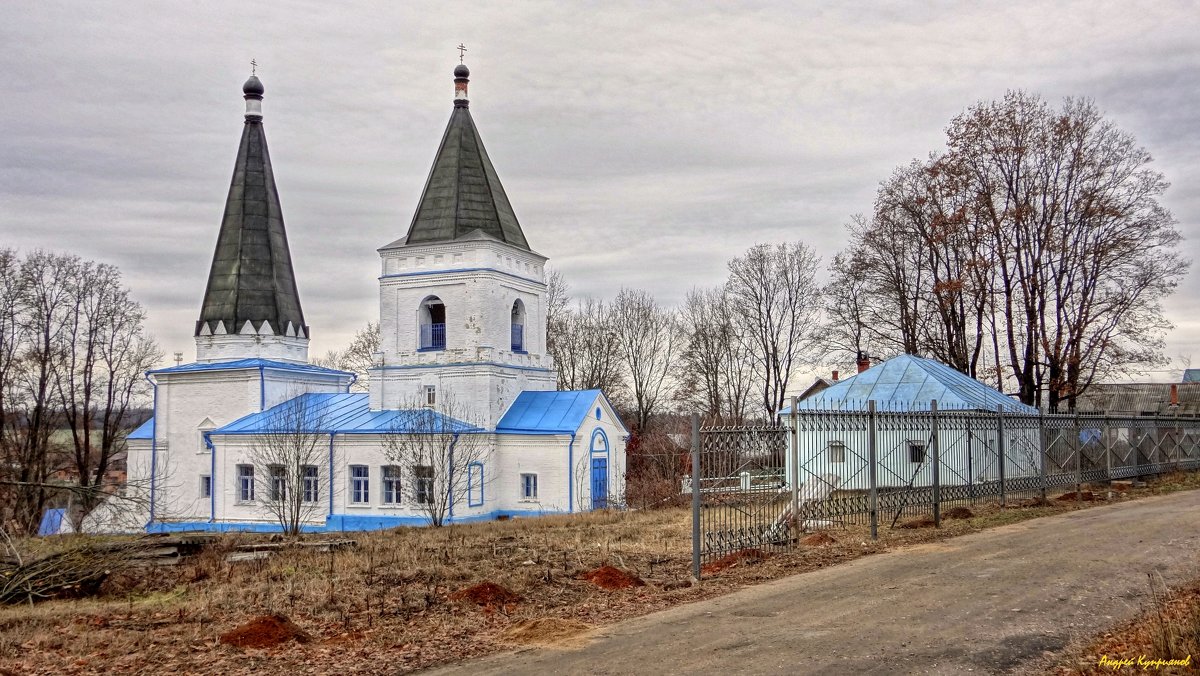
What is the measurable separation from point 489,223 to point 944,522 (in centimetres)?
1959

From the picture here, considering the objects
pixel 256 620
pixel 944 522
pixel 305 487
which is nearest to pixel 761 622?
pixel 256 620

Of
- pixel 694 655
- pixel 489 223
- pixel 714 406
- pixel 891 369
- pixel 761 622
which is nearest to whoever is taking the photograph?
pixel 694 655

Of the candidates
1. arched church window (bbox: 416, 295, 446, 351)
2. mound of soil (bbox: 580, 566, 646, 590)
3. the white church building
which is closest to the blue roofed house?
mound of soil (bbox: 580, 566, 646, 590)

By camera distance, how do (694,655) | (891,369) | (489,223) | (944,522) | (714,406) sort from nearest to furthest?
(694,655) → (944,522) → (891,369) → (489,223) → (714,406)

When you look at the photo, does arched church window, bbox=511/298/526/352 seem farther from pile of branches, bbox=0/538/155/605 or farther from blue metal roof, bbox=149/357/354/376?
pile of branches, bbox=0/538/155/605

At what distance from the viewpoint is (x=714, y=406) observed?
154ft

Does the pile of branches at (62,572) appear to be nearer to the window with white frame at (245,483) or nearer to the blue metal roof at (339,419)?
the blue metal roof at (339,419)

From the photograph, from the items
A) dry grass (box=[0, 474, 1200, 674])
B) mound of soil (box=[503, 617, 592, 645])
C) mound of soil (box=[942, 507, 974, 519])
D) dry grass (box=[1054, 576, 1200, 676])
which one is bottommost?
dry grass (box=[0, 474, 1200, 674])

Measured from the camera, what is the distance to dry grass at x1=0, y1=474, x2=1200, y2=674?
8.16 meters

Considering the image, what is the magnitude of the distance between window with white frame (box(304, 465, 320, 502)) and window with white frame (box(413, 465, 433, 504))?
3.53 m

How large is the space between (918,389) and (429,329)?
15241mm

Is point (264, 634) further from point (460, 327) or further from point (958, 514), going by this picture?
point (460, 327)

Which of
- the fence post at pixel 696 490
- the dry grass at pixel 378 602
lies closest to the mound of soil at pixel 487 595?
the dry grass at pixel 378 602

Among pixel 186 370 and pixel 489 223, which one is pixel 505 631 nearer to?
pixel 489 223
